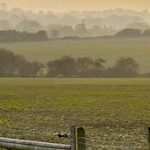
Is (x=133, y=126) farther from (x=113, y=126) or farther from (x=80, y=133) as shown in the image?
(x=80, y=133)

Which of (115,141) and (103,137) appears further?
(103,137)

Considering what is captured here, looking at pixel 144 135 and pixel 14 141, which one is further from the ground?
pixel 14 141

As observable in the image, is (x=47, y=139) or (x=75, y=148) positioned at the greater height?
(x=75, y=148)

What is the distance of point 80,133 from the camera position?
8.59 meters

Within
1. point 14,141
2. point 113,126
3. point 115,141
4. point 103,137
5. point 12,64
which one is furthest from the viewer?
point 12,64

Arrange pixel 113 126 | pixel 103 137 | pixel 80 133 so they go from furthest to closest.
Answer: pixel 113 126, pixel 103 137, pixel 80 133

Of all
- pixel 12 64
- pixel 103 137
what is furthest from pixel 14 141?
pixel 12 64

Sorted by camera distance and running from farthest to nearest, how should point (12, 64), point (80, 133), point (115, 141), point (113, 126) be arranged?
1. point (12, 64)
2. point (113, 126)
3. point (115, 141)
4. point (80, 133)

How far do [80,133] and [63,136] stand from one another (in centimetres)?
952

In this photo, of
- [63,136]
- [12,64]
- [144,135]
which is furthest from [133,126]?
[12,64]

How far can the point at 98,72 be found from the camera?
181m

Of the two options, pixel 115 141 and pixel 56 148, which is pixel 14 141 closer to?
pixel 56 148

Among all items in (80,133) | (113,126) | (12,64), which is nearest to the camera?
(80,133)

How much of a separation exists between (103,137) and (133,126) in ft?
17.5
